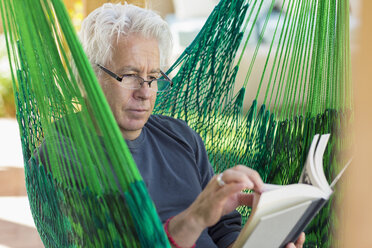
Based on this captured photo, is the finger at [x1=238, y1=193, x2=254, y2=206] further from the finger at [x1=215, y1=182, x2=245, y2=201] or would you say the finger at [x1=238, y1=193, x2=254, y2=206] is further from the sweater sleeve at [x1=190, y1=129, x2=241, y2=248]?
the finger at [x1=215, y1=182, x2=245, y2=201]

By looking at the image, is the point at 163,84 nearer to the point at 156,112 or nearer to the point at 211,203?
the point at 156,112

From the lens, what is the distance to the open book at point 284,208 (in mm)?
807

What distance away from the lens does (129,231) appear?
2.97 feet

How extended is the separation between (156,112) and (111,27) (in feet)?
1.36

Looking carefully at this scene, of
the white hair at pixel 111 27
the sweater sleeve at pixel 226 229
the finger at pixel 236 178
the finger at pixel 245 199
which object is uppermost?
the white hair at pixel 111 27

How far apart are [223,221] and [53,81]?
1.62 feet

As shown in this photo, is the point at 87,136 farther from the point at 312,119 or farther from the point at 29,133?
the point at 312,119

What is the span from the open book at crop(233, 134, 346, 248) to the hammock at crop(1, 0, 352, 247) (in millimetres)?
150

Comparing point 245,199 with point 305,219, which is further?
point 245,199

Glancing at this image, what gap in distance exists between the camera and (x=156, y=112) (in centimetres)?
153

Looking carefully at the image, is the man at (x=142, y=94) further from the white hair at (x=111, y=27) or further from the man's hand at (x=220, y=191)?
the man's hand at (x=220, y=191)

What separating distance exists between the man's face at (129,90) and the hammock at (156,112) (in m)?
0.15

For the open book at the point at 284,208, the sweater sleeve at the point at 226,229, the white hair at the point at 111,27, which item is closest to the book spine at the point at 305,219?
the open book at the point at 284,208

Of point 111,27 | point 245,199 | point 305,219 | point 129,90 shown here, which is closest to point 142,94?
point 129,90
